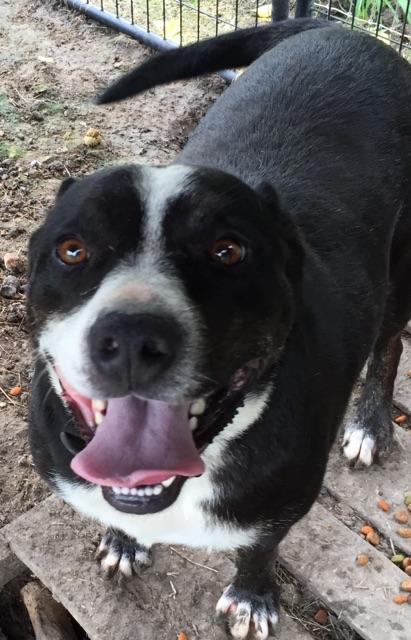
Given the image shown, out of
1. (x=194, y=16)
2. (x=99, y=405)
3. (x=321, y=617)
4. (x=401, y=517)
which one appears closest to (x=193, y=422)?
(x=99, y=405)

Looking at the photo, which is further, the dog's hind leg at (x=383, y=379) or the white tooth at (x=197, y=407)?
the dog's hind leg at (x=383, y=379)

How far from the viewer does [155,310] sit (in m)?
1.71

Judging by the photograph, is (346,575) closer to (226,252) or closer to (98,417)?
(98,417)

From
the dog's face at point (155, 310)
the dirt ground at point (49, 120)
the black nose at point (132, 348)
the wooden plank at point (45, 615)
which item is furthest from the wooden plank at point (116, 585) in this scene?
the black nose at point (132, 348)

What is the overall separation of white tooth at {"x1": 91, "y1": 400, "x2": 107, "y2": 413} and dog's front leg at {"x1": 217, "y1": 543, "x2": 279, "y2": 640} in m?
1.00

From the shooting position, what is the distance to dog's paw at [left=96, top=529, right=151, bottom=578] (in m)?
2.88

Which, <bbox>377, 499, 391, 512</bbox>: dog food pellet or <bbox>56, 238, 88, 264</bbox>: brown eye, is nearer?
<bbox>56, 238, 88, 264</bbox>: brown eye

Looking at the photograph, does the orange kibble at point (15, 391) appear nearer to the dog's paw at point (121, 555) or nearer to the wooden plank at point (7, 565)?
the wooden plank at point (7, 565)

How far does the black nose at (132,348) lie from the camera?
1.66 meters

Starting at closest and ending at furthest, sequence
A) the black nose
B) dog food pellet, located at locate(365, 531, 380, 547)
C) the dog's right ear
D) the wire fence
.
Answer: the black nose
the dog's right ear
dog food pellet, located at locate(365, 531, 380, 547)
the wire fence

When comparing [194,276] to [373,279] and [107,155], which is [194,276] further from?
[107,155]

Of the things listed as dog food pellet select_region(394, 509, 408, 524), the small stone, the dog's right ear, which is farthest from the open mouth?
the small stone

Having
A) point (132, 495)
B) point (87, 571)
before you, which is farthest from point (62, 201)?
point (87, 571)

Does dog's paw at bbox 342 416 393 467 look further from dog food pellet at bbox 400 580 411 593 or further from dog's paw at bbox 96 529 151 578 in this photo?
dog's paw at bbox 96 529 151 578
